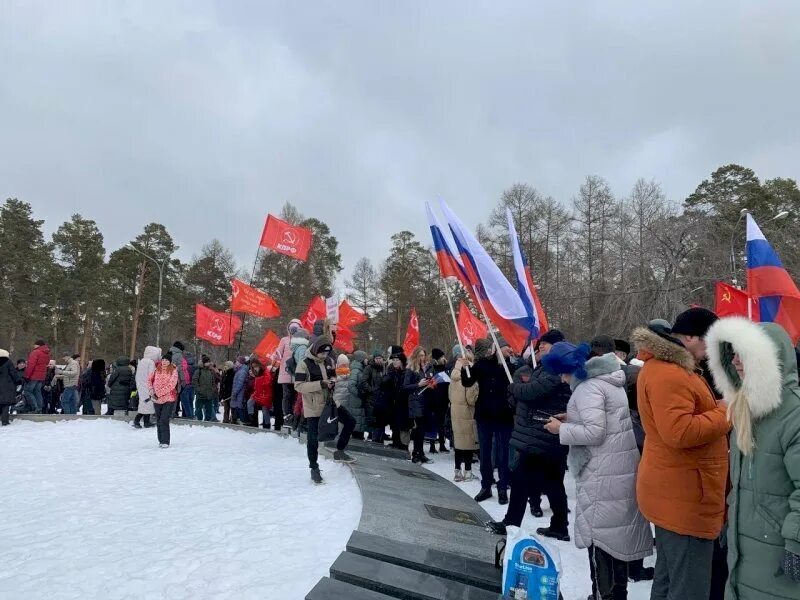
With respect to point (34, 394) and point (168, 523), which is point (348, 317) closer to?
point (34, 394)

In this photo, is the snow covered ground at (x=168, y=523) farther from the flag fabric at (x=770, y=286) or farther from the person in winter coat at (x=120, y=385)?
the flag fabric at (x=770, y=286)

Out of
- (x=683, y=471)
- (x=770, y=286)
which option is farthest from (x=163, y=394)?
(x=770, y=286)

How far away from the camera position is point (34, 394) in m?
15.7

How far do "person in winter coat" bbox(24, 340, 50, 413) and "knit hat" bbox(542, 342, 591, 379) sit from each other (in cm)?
1530

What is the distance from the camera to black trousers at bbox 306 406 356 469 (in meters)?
7.02

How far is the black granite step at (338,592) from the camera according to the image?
11.4 ft

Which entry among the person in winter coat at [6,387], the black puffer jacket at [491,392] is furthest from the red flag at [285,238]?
the black puffer jacket at [491,392]

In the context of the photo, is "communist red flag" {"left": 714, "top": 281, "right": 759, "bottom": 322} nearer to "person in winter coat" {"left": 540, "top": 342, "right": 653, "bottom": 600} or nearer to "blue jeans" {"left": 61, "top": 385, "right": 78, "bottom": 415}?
"person in winter coat" {"left": 540, "top": 342, "right": 653, "bottom": 600}

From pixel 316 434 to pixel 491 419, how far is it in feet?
7.82

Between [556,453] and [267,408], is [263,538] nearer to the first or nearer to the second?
[556,453]

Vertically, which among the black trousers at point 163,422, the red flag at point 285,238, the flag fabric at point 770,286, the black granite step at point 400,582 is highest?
the red flag at point 285,238

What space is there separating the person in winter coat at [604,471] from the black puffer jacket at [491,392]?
273cm

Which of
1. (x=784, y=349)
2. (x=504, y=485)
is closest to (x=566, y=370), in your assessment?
(x=784, y=349)

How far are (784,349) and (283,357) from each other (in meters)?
9.21
